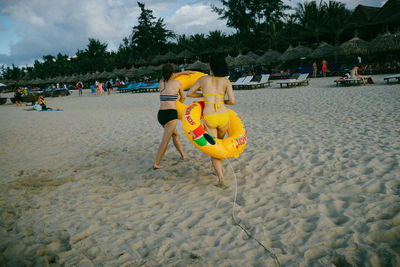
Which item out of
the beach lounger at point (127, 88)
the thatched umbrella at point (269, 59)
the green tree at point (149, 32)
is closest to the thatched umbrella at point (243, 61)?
the thatched umbrella at point (269, 59)

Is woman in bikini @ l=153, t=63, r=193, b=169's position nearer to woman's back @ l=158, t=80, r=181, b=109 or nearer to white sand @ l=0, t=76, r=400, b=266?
woman's back @ l=158, t=80, r=181, b=109

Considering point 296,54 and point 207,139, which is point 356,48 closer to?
point 296,54

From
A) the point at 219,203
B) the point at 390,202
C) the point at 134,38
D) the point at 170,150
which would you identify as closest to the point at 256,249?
the point at 219,203

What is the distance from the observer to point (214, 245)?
2119 mm

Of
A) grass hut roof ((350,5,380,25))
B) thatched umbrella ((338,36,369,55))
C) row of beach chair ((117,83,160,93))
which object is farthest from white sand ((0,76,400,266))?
grass hut roof ((350,5,380,25))

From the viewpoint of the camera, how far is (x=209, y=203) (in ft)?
9.30

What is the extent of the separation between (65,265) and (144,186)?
4.91 feet

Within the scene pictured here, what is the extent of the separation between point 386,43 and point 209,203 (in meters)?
19.1

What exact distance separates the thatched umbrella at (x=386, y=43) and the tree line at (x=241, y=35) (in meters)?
8.21

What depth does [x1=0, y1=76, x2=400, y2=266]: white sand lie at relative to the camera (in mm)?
2021

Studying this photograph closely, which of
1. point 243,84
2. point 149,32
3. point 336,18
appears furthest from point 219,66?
point 149,32

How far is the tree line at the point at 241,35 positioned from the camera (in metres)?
26.4

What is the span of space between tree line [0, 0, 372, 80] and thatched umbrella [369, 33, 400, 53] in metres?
8.21

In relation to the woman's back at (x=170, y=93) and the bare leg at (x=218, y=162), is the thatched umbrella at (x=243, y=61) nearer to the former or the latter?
the woman's back at (x=170, y=93)
